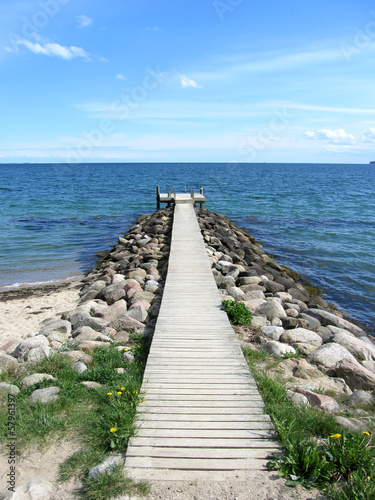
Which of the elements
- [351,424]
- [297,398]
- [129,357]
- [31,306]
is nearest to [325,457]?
[351,424]

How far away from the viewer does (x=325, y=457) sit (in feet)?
12.3

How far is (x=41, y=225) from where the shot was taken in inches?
947

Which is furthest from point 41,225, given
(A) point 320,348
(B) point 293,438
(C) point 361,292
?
(B) point 293,438

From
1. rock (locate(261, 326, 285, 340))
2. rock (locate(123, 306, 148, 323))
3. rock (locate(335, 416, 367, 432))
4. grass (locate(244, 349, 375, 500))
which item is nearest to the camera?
grass (locate(244, 349, 375, 500))

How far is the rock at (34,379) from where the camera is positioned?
17.6 feet

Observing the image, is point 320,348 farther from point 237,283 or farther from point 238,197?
point 238,197

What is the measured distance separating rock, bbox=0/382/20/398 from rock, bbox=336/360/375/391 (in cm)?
486

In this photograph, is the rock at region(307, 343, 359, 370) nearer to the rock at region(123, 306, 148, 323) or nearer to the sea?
the rock at region(123, 306, 148, 323)

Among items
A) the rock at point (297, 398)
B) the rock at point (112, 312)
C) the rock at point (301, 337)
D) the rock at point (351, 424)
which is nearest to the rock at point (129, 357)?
the rock at point (112, 312)

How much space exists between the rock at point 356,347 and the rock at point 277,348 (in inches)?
53.3

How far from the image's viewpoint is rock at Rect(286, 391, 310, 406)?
4.91 metres

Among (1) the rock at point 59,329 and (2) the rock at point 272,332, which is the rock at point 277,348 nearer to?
(2) the rock at point 272,332

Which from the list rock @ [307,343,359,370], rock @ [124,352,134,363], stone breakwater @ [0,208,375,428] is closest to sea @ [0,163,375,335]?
stone breakwater @ [0,208,375,428]

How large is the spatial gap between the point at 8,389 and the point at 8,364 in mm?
970
